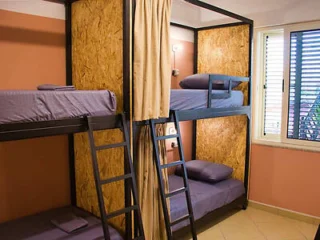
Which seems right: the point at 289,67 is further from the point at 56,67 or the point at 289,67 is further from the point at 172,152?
the point at 56,67

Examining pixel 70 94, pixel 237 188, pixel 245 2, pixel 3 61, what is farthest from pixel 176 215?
pixel 245 2

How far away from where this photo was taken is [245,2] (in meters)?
4.09

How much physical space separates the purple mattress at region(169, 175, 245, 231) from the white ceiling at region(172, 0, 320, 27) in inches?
83.0

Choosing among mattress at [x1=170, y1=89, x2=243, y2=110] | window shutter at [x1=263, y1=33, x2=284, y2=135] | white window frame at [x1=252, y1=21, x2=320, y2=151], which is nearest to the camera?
mattress at [x1=170, y1=89, x2=243, y2=110]

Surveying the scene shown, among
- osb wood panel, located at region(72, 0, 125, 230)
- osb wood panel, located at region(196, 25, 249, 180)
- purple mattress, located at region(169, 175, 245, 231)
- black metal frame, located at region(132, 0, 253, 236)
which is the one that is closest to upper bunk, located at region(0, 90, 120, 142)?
osb wood panel, located at region(72, 0, 125, 230)

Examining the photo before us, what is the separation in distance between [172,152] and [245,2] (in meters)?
2.23

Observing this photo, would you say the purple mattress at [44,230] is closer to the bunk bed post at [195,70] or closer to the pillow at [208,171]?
Answer: the pillow at [208,171]

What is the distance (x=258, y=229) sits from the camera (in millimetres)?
3527

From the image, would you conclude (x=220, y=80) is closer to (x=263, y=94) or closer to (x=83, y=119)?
(x=263, y=94)

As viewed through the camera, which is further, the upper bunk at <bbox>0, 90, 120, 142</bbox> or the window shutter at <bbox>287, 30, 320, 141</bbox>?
the window shutter at <bbox>287, 30, 320, 141</bbox>

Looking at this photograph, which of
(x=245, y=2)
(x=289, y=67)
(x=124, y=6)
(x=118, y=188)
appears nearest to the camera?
(x=124, y=6)

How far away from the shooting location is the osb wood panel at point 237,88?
4.08 metres

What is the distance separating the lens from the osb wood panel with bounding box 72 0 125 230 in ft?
8.20

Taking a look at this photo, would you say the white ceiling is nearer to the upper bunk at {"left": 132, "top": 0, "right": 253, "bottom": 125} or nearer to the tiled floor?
the upper bunk at {"left": 132, "top": 0, "right": 253, "bottom": 125}
